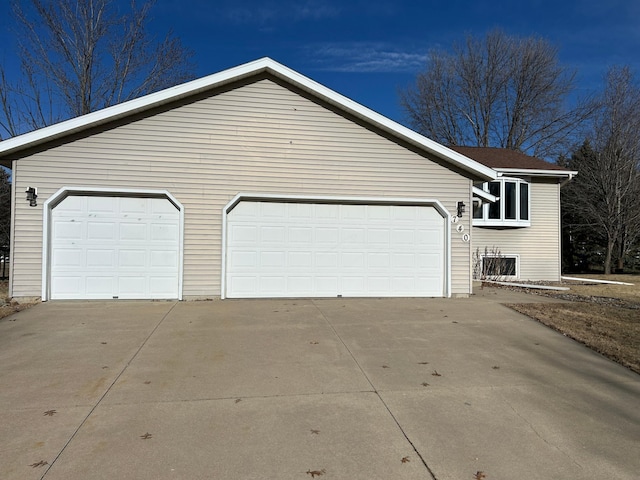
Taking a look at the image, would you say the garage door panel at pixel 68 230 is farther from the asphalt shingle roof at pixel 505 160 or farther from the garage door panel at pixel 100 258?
the asphalt shingle roof at pixel 505 160

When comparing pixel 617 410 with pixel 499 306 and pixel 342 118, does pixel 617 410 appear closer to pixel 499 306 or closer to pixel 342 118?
pixel 499 306

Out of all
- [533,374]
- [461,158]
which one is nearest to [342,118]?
[461,158]

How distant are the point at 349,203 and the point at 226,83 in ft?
11.9

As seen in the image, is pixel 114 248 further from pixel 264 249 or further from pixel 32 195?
pixel 264 249

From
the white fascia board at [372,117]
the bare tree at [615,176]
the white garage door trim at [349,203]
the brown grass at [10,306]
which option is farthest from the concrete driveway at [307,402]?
the bare tree at [615,176]

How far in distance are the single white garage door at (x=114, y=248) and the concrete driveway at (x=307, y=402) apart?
5.47ft

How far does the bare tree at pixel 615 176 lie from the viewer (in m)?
22.1

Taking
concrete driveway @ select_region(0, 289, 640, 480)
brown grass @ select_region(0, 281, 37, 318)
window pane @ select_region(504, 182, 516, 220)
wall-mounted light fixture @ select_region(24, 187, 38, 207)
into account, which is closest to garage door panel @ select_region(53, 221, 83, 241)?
wall-mounted light fixture @ select_region(24, 187, 38, 207)

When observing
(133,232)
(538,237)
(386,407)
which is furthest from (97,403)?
(538,237)

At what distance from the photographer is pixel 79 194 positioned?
340 inches

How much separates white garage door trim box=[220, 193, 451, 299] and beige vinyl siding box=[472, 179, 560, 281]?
6.42m

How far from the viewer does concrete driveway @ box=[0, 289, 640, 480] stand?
300 cm

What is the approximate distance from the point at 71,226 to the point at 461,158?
26.9ft

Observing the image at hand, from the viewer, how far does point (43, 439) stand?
3244mm
